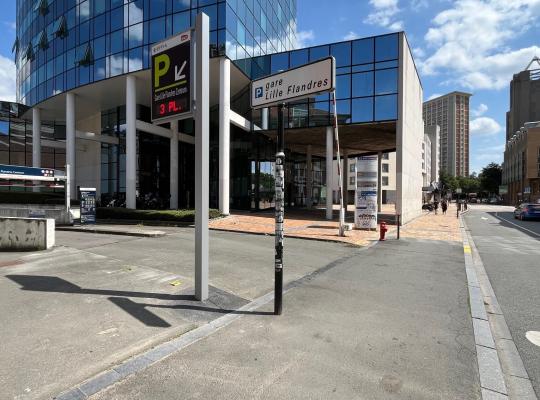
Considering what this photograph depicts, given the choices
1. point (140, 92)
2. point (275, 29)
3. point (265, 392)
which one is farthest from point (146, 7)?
point (265, 392)

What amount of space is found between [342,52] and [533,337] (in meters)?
22.5

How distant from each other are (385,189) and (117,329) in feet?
254

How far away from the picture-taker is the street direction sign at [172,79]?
18.3 feet

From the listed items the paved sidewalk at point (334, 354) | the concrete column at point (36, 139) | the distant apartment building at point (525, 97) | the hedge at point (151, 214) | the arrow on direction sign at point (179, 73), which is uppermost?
the distant apartment building at point (525, 97)

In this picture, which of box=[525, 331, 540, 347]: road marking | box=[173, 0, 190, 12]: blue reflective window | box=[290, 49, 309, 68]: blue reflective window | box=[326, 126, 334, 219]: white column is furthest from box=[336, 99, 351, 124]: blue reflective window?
box=[525, 331, 540, 347]: road marking

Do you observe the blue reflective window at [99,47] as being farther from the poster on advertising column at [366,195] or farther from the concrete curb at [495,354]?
the concrete curb at [495,354]

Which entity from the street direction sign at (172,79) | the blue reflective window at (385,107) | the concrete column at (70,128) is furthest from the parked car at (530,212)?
the concrete column at (70,128)

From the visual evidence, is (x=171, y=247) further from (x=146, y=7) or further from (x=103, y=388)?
(x=146, y=7)

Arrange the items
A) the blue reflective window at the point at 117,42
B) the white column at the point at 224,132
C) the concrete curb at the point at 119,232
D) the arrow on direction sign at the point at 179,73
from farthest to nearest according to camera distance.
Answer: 1. the blue reflective window at the point at 117,42
2. the white column at the point at 224,132
3. the concrete curb at the point at 119,232
4. the arrow on direction sign at the point at 179,73

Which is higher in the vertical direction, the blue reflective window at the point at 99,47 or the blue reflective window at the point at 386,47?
the blue reflective window at the point at 99,47

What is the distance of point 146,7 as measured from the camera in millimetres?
23938

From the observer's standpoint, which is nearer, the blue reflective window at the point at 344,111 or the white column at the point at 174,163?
the blue reflective window at the point at 344,111

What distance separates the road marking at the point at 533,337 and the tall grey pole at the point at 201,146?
181 inches

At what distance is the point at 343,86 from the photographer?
23812mm
